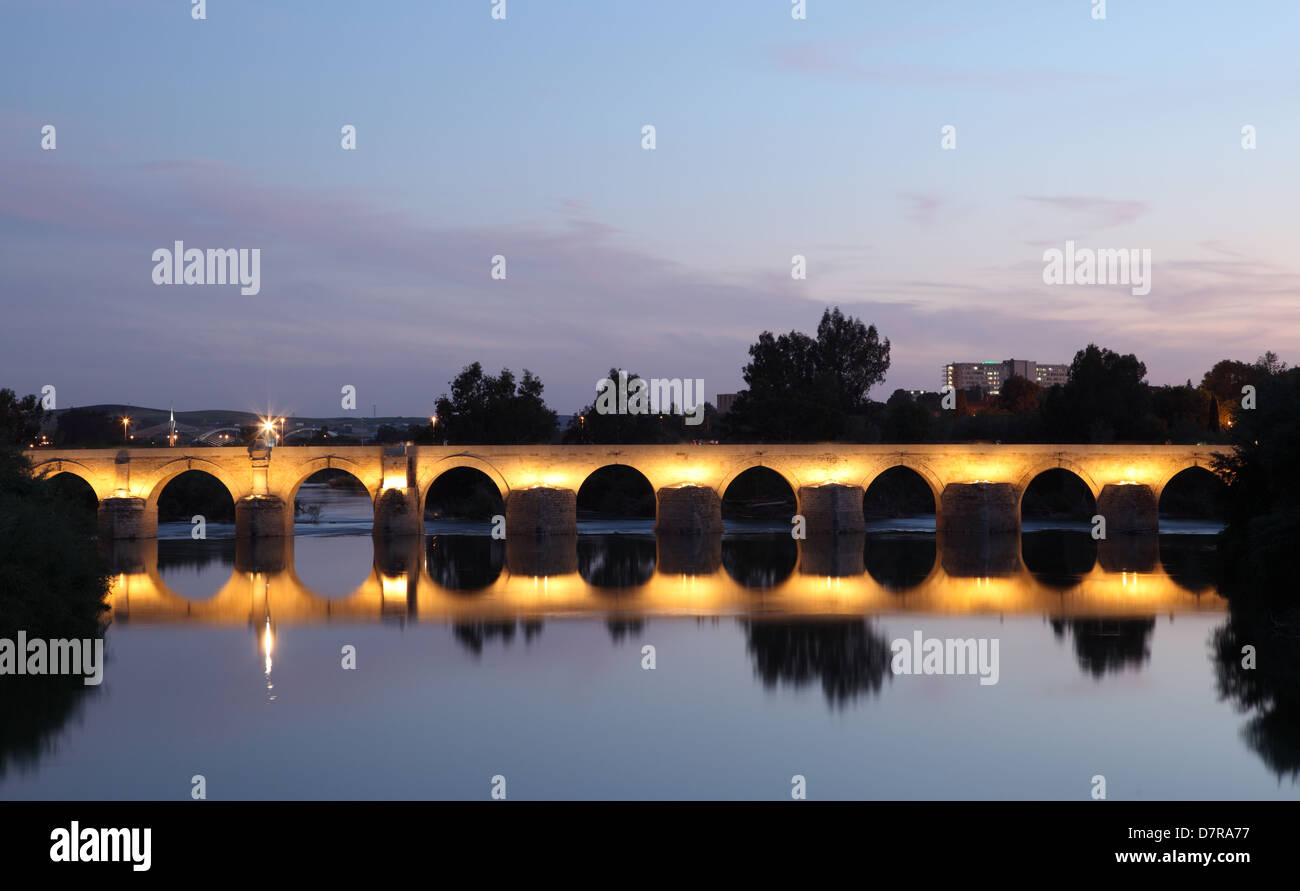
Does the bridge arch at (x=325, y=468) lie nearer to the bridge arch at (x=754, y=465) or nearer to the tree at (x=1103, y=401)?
the bridge arch at (x=754, y=465)

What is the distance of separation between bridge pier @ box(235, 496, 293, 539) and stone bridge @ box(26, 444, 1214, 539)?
0.04 m

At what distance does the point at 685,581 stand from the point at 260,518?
14.5 metres

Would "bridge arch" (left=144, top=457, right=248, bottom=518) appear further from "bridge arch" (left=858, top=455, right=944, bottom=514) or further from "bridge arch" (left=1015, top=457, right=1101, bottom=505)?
"bridge arch" (left=1015, top=457, right=1101, bottom=505)

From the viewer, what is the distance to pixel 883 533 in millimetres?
37281

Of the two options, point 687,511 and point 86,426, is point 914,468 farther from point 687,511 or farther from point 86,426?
point 86,426

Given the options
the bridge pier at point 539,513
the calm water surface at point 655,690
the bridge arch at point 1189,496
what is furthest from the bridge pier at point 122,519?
the bridge arch at point 1189,496

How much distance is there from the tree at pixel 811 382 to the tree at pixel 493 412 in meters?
8.43

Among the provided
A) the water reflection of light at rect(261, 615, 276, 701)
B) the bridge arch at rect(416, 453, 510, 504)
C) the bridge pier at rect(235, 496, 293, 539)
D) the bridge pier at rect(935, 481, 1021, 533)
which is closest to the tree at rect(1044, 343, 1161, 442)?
the bridge pier at rect(935, 481, 1021, 533)

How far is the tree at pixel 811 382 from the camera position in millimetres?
50438

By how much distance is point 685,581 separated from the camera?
2519 centimetres

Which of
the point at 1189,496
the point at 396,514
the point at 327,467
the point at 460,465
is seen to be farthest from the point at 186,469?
the point at 1189,496

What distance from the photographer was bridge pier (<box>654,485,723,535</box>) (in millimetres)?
34562
